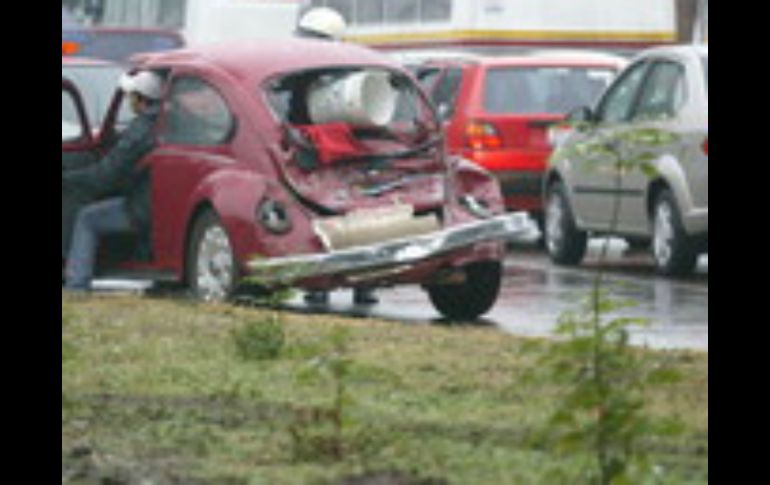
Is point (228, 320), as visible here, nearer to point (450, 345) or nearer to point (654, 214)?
point (450, 345)

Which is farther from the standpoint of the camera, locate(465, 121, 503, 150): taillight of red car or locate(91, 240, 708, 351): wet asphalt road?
locate(465, 121, 503, 150): taillight of red car

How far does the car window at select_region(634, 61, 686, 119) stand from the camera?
18625 mm

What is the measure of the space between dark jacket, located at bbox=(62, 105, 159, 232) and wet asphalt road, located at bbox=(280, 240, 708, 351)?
3.57 feet

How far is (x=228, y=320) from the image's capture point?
1249 centimetres

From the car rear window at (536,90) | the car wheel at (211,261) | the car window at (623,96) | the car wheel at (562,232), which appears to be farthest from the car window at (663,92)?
the car wheel at (211,261)

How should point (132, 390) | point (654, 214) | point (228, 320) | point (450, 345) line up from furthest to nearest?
1. point (654, 214)
2. point (228, 320)
3. point (450, 345)
4. point (132, 390)

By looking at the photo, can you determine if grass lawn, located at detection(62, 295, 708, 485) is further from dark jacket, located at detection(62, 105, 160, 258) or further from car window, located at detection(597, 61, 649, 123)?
car window, located at detection(597, 61, 649, 123)

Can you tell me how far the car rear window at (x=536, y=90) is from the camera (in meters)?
23.1

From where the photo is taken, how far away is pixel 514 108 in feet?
75.7

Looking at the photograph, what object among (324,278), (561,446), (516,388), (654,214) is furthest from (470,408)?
(654,214)

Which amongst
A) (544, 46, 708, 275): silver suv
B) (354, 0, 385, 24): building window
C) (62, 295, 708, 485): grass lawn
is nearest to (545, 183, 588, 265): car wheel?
(544, 46, 708, 275): silver suv

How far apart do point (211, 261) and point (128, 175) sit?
3.45ft

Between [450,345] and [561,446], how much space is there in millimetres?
4726

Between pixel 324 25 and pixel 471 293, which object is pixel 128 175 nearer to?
pixel 471 293
